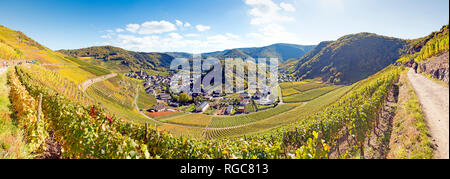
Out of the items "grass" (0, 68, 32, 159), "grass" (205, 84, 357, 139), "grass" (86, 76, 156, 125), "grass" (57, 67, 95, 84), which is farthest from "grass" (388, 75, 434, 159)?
"grass" (57, 67, 95, 84)

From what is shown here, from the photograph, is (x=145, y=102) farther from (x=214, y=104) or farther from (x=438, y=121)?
(x=438, y=121)

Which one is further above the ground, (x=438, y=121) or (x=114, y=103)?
(x=438, y=121)

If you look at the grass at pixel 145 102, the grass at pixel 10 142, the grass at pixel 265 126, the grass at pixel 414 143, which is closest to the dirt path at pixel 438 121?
the grass at pixel 414 143

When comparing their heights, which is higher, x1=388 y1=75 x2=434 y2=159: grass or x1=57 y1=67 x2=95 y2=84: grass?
x1=57 y1=67 x2=95 y2=84: grass

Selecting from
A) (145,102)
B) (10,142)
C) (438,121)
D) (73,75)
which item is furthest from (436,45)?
(145,102)

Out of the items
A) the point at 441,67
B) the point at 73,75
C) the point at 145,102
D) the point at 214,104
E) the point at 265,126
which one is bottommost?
the point at 214,104

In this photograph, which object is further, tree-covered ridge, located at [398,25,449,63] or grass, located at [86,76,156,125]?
grass, located at [86,76,156,125]

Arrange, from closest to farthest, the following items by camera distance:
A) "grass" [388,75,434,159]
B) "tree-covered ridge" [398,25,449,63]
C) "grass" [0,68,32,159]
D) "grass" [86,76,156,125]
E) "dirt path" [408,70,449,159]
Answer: "grass" [0,68,32,159], "tree-covered ridge" [398,25,449,63], "dirt path" [408,70,449,159], "grass" [388,75,434,159], "grass" [86,76,156,125]

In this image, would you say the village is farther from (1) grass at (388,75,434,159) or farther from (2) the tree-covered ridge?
(1) grass at (388,75,434,159)

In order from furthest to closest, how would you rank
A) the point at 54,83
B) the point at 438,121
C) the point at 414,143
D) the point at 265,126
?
the point at 265,126 → the point at 54,83 → the point at 438,121 → the point at 414,143

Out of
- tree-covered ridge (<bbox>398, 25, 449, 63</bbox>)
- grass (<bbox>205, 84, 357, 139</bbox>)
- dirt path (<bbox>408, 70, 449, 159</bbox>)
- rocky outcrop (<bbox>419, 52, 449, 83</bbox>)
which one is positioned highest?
tree-covered ridge (<bbox>398, 25, 449, 63</bbox>)

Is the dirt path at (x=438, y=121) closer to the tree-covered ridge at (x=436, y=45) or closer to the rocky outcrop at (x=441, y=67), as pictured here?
the rocky outcrop at (x=441, y=67)

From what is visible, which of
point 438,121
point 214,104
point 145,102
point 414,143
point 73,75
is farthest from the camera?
point 214,104
